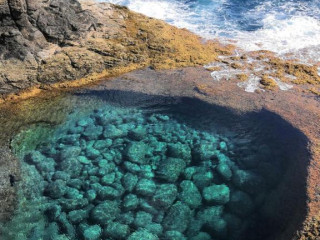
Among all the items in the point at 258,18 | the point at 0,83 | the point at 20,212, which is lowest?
the point at 20,212

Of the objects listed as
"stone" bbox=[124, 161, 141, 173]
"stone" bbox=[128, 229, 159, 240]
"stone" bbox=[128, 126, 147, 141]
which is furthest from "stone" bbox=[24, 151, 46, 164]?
"stone" bbox=[128, 229, 159, 240]

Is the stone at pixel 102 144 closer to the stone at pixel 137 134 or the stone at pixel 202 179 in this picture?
the stone at pixel 137 134

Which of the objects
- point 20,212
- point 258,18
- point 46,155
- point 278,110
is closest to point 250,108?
point 278,110

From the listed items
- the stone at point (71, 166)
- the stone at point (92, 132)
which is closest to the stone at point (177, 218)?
the stone at point (71, 166)

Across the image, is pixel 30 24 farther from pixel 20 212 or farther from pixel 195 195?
pixel 195 195

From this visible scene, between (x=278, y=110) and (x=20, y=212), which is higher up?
(x=278, y=110)

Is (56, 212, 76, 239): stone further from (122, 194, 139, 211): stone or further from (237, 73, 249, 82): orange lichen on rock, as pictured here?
(237, 73, 249, 82): orange lichen on rock
